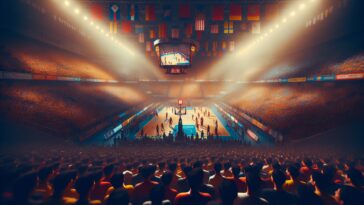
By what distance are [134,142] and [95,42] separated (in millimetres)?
21283

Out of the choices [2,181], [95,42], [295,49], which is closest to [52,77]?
[95,42]

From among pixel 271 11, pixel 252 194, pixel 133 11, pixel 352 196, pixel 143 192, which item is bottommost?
pixel 143 192

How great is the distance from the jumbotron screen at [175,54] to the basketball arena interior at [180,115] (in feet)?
0.39

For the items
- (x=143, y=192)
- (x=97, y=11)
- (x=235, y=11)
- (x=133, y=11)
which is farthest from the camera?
(x=133, y=11)

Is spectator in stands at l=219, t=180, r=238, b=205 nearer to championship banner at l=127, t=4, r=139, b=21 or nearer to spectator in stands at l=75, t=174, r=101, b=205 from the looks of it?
spectator in stands at l=75, t=174, r=101, b=205

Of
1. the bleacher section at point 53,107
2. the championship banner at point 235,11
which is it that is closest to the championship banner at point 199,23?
the championship banner at point 235,11

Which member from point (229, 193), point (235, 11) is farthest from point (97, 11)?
point (229, 193)

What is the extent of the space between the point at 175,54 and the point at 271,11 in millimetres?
9854

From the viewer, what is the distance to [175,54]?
1912 cm

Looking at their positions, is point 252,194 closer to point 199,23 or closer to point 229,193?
point 229,193

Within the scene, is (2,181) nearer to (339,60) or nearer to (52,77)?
(52,77)

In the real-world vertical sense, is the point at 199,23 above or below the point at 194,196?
above

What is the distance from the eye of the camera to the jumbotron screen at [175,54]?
18541 millimetres

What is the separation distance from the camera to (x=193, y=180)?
2211 millimetres
